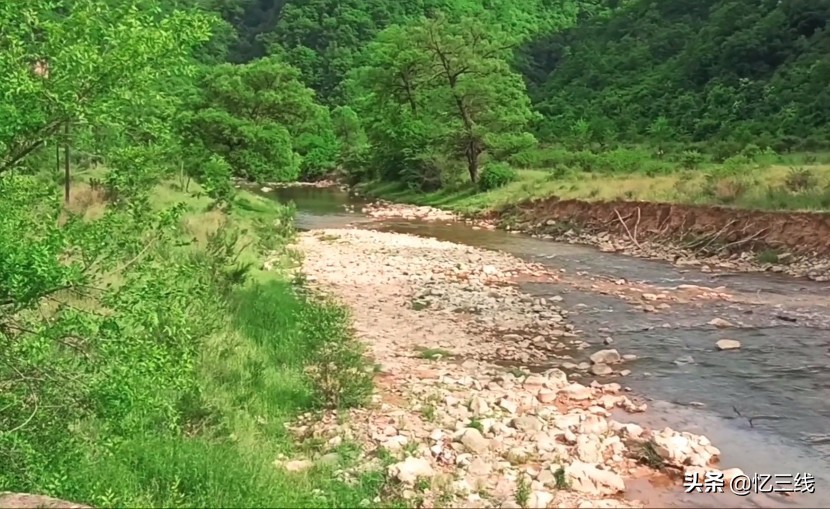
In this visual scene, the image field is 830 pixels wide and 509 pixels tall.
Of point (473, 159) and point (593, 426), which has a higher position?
point (473, 159)

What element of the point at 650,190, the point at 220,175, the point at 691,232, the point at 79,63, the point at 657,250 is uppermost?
the point at 79,63

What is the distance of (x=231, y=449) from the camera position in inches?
275

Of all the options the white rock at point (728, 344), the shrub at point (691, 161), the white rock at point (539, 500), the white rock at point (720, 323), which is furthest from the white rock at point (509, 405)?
the shrub at point (691, 161)

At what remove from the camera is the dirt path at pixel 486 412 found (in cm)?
691

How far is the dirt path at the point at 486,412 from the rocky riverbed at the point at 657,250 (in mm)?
7040

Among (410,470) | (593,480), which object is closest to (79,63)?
(410,470)

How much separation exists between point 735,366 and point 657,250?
1222 centimetres

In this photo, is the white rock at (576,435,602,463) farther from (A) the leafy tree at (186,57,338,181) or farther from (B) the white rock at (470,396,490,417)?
(A) the leafy tree at (186,57,338,181)

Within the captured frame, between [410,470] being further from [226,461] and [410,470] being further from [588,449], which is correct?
[588,449]

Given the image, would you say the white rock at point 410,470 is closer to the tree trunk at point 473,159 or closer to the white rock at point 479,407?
the white rock at point 479,407

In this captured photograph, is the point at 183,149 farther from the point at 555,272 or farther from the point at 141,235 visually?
the point at 141,235

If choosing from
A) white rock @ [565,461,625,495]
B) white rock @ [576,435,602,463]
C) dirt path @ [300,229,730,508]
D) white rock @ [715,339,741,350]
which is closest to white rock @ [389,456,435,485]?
dirt path @ [300,229,730,508]

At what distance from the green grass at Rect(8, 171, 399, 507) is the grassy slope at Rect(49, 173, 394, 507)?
1cm

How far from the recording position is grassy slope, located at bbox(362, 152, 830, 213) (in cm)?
2228
